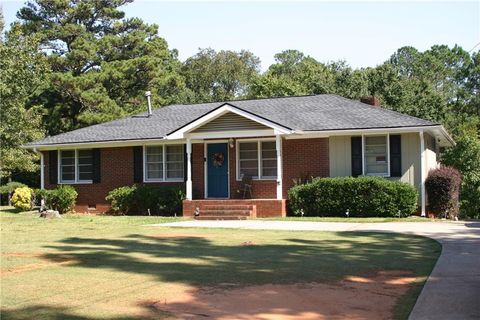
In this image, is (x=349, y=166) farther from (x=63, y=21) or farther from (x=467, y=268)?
(x=63, y=21)

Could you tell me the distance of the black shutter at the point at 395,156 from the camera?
19.7m

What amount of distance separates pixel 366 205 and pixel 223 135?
5.57 m

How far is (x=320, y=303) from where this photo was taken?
6.68m

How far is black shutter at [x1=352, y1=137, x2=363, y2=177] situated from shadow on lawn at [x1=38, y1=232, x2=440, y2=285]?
7185 mm

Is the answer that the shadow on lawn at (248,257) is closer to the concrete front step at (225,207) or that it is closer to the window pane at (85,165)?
the concrete front step at (225,207)

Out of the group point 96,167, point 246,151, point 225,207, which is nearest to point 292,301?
point 225,207

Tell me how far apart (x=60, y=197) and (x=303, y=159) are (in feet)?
32.5

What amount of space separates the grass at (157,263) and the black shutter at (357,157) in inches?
257

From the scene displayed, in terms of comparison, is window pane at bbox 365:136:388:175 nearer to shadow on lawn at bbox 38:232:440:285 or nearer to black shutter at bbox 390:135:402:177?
black shutter at bbox 390:135:402:177

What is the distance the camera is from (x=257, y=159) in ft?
70.6

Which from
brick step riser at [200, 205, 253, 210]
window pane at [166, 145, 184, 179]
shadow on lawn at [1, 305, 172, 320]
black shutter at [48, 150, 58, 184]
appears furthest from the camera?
black shutter at [48, 150, 58, 184]

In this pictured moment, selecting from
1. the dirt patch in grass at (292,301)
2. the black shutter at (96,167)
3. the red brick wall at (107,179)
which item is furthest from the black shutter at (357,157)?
the dirt patch in grass at (292,301)

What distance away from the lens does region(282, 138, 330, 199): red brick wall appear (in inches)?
805

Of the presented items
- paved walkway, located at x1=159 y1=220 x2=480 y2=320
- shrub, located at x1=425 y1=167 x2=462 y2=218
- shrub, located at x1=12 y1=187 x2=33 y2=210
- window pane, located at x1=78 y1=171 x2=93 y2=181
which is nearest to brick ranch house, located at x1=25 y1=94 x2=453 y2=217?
window pane, located at x1=78 y1=171 x2=93 y2=181
